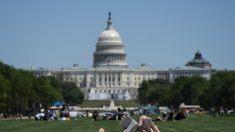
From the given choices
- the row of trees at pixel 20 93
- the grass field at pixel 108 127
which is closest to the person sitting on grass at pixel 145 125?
the grass field at pixel 108 127

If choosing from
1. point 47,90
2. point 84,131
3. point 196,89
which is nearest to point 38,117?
point 84,131

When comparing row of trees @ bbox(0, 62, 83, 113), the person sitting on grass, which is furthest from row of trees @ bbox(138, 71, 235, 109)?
the person sitting on grass

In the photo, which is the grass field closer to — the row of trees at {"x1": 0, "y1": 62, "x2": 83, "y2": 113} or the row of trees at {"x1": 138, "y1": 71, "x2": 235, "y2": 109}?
the row of trees at {"x1": 0, "y1": 62, "x2": 83, "y2": 113}

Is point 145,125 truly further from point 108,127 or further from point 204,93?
point 204,93

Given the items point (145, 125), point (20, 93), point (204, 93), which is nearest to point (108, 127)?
point (145, 125)

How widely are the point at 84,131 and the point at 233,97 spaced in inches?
2540

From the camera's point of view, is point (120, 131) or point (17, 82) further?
point (17, 82)

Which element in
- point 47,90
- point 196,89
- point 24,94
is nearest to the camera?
point 24,94

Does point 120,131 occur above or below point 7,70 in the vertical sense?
below

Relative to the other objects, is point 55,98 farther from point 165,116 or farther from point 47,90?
point 165,116

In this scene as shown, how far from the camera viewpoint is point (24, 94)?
10500 centimetres

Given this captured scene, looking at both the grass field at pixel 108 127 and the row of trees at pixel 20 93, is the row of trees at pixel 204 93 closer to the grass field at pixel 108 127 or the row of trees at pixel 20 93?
the row of trees at pixel 20 93

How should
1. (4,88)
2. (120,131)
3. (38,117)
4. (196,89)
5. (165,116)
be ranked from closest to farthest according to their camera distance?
1. (120,131)
2. (165,116)
3. (38,117)
4. (4,88)
5. (196,89)

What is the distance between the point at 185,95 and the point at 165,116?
313 ft
